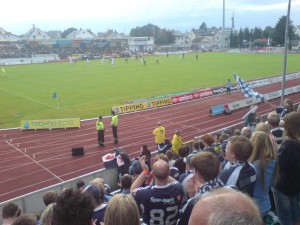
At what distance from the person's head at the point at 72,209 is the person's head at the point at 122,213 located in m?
0.31

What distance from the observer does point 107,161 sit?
37.0 ft

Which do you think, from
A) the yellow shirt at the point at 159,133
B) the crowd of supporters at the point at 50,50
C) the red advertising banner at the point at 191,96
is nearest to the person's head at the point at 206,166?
the yellow shirt at the point at 159,133

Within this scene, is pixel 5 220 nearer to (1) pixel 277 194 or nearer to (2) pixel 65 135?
(1) pixel 277 194

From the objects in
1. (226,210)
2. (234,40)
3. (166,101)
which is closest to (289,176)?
(226,210)

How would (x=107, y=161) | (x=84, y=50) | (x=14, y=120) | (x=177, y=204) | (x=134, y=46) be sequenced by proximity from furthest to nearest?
(x=134, y=46), (x=84, y=50), (x=14, y=120), (x=107, y=161), (x=177, y=204)

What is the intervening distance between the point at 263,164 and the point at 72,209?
3.02 meters

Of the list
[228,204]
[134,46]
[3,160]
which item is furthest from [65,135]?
[134,46]


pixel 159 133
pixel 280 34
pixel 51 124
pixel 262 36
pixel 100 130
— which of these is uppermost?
pixel 280 34

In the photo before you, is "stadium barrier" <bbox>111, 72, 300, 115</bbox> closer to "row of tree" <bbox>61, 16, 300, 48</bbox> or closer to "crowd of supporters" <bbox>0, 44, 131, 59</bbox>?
"crowd of supporters" <bbox>0, 44, 131, 59</bbox>

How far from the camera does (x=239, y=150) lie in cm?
429

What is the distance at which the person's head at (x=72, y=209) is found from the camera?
2572 millimetres

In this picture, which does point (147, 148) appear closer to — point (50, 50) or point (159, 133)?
point (159, 133)

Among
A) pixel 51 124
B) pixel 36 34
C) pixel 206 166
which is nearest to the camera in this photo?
pixel 206 166

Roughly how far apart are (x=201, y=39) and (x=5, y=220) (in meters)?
160
